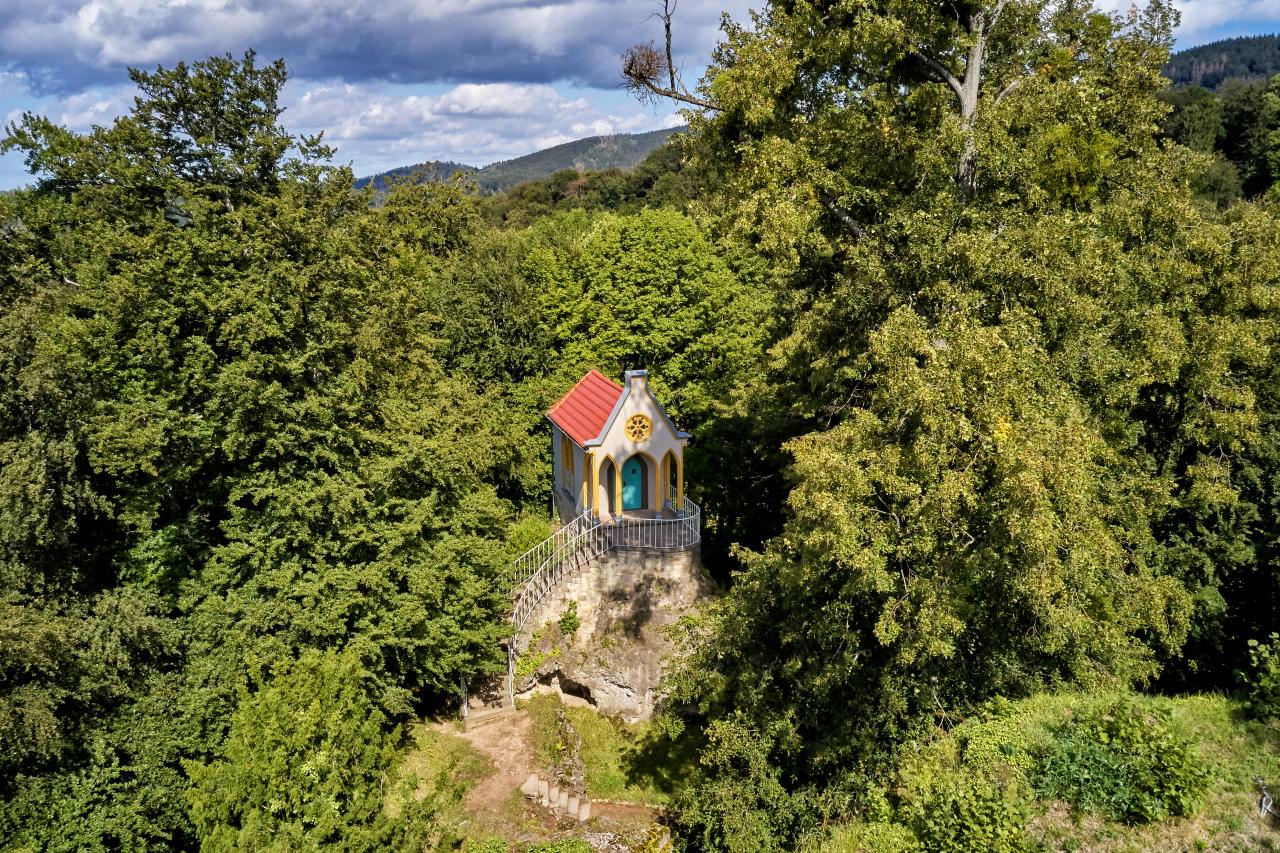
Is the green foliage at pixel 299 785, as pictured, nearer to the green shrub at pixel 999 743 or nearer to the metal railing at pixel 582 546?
the green shrub at pixel 999 743

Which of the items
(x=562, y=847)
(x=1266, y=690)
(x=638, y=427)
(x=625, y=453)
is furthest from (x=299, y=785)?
(x=638, y=427)

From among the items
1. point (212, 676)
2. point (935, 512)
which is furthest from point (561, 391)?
point (935, 512)

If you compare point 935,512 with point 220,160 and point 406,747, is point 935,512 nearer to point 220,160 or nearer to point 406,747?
point 406,747

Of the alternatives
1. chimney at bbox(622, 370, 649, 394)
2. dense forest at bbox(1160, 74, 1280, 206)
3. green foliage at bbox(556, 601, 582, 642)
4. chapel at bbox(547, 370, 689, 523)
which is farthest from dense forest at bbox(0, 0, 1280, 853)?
dense forest at bbox(1160, 74, 1280, 206)

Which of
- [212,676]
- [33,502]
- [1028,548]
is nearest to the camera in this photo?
[1028,548]

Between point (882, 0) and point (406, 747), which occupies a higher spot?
point (882, 0)

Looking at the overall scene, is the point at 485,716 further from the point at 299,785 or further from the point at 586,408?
the point at 299,785
